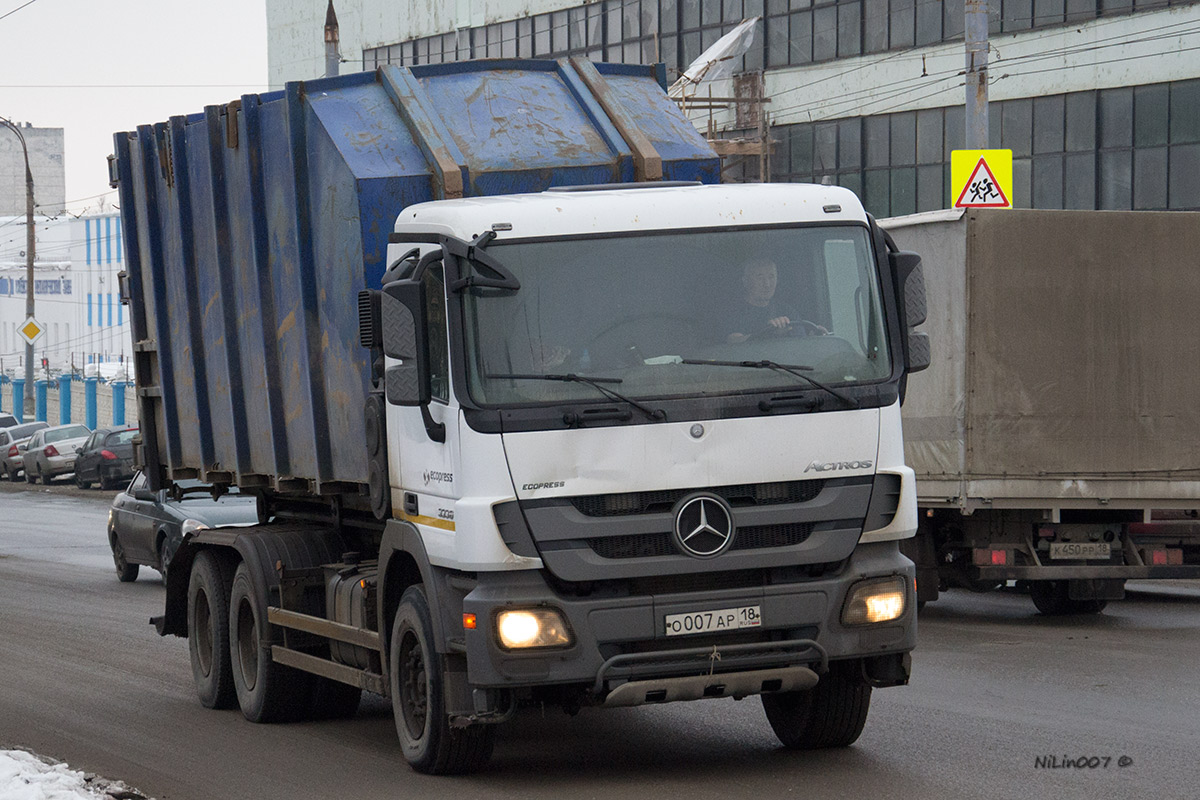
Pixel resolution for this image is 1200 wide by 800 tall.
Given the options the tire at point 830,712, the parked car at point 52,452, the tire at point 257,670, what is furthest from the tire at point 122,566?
the parked car at point 52,452

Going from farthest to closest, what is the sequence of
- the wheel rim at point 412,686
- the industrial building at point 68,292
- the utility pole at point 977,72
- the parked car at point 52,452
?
the industrial building at point 68,292 → the parked car at point 52,452 → the utility pole at point 977,72 → the wheel rim at point 412,686

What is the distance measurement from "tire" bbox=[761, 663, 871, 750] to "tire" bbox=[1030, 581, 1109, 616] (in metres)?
6.29

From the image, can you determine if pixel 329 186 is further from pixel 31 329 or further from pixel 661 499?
pixel 31 329

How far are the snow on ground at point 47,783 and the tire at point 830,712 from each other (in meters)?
3.04

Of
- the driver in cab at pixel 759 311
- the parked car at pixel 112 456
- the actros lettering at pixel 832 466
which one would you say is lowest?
the parked car at pixel 112 456

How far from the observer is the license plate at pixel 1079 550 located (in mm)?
13406

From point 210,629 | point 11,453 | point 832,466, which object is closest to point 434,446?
point 832,466

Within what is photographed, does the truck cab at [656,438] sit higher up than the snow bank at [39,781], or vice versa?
the truck cab at [656,438]

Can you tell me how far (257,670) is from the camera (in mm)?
10258

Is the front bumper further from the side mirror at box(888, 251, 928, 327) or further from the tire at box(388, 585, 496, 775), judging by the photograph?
the side mirror at box(888, 251, 928, 327)

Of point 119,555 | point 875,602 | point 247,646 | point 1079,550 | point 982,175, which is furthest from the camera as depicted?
point 119,555

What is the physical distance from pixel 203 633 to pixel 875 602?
516cm

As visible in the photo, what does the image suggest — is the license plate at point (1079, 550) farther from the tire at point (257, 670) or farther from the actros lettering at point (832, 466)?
the actros lettering at point (832, 466)

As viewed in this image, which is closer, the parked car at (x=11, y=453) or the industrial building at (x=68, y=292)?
the parked car at (x=11, y=453)
